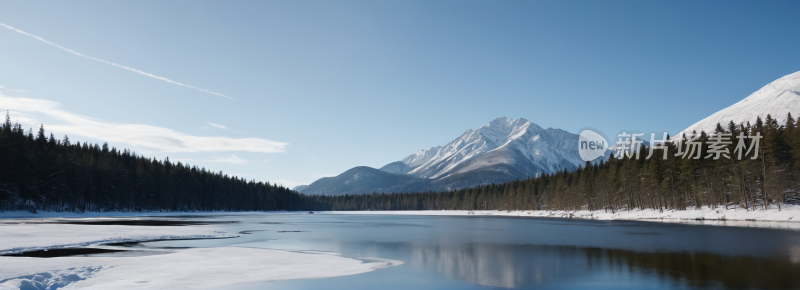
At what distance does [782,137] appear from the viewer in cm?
6012

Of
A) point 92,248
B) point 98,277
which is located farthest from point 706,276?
point 92,248

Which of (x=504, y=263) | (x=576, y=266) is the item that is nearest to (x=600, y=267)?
(x=576, y=266)

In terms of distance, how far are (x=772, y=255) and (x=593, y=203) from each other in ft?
291

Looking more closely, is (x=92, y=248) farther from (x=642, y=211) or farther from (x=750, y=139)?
(x=642, y=211)

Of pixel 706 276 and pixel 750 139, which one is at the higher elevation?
pixel 750 139

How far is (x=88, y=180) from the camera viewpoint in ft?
314

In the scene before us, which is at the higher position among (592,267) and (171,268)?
(171,268)

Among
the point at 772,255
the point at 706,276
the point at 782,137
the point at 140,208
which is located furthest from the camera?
the point at 140,208

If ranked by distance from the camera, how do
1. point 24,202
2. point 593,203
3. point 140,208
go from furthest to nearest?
point 140,208
point 593,203
point 24,202

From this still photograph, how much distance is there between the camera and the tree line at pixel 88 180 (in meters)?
76.9

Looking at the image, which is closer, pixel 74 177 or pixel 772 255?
pixel 772 255

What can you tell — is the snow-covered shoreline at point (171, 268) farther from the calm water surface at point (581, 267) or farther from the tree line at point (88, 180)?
the tree line at point (88, 180)

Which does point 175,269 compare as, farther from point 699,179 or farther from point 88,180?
point 88,180

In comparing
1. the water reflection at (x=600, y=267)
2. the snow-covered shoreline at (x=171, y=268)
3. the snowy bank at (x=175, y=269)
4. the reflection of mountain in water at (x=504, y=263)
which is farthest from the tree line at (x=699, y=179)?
the snowy bank at (x=175, y=269)
